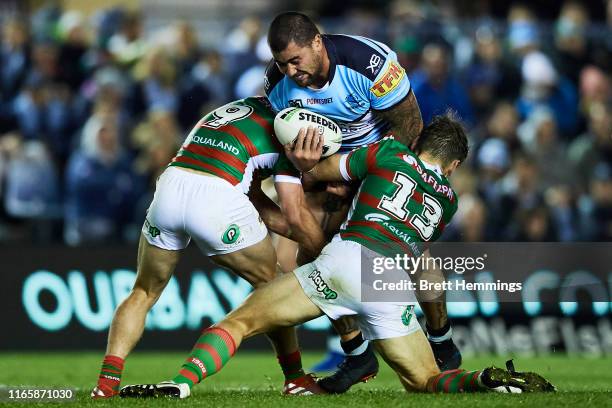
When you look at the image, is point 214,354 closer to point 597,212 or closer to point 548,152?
point 597,212

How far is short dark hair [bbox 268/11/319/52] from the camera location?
724 centimetres

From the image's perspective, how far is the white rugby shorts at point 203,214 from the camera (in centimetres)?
706

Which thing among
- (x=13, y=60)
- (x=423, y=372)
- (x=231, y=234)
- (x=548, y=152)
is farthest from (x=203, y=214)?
(x=13, y=60)

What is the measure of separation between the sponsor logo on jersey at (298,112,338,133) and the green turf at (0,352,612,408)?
1682 millimetres

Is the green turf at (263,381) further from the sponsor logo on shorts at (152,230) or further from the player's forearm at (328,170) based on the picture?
the player's forearm at (328,170)

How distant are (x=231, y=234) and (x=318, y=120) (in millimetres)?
905

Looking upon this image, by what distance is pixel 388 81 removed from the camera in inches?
299

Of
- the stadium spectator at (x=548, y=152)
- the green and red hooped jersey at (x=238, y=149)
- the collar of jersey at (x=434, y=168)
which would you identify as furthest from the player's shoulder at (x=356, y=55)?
the stadium spectator at (x=548, y=152)

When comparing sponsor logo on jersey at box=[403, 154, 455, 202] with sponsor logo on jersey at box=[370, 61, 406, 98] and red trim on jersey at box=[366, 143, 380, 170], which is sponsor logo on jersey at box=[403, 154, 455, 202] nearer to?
red trim on jersey at box=[366, 143, 380, 170]

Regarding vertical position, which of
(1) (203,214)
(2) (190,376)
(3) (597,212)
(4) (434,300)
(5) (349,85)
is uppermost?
(5) (349,85)

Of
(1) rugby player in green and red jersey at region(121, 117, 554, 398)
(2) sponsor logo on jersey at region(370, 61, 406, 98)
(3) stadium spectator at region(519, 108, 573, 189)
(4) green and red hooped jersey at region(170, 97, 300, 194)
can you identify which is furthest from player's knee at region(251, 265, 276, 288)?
(3) stadium spectator at region(519, 108, 573, 189)

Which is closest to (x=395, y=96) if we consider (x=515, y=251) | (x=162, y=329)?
(x=515, y=251)

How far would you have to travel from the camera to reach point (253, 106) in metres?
7.54

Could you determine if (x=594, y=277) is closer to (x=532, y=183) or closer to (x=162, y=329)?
(x=532, y=183)
